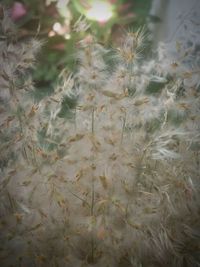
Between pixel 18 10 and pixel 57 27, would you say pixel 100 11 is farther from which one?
pixel 18 10

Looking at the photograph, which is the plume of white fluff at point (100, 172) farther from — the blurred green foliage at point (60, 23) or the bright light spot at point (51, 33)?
the bright light spot at point (51, 33)

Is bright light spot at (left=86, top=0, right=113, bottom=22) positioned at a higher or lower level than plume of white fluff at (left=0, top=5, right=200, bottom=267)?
higher

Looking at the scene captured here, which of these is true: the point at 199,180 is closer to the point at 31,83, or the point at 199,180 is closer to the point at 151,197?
the point at 151,197

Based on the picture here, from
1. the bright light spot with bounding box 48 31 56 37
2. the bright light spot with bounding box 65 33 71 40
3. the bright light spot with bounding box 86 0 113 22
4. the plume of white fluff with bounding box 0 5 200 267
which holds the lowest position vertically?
the plume of white fluff with bounding box 0 5 200 267

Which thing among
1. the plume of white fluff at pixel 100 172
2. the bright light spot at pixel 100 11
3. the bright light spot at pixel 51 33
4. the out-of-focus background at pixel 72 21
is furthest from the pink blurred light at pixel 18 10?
the plume of white fluff at pixel 100 172

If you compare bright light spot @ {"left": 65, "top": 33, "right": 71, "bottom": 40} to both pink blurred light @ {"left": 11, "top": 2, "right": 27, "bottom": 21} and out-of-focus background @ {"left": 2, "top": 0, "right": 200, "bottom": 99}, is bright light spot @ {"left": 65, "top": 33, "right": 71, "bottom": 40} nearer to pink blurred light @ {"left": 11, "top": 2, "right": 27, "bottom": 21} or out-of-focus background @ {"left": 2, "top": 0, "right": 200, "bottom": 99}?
out-of-focus background @ {"left": 2, "top": 0, "right": 200, "bottom": 99}

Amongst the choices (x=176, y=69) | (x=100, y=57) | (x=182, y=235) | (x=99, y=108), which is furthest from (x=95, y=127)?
(x=182, y=235)

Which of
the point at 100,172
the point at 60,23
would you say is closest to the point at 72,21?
the point at 60,23

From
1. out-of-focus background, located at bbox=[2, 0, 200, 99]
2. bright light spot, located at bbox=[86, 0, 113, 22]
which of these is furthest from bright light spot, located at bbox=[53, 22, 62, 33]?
bright light spot, located at bbox=[86, 0, 113, 22]

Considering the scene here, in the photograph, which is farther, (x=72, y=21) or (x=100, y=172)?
(x=72, y=21)
